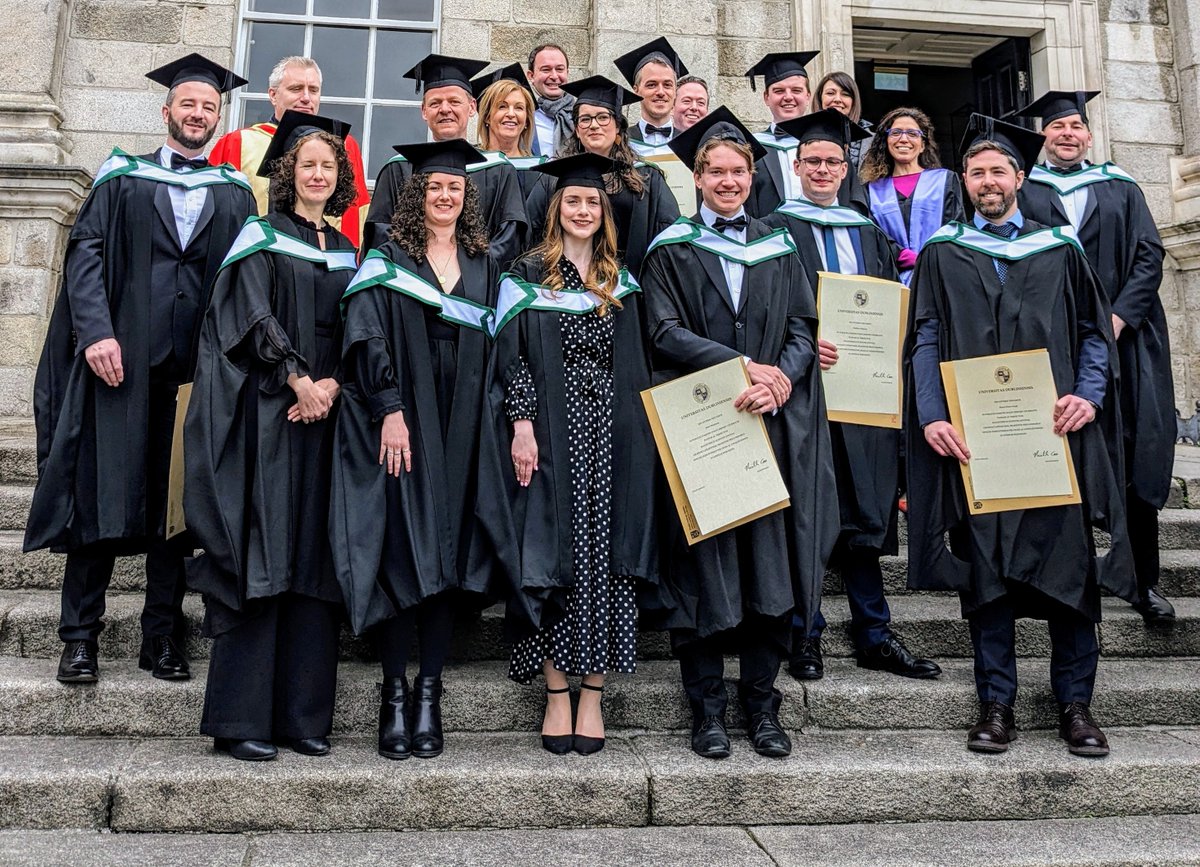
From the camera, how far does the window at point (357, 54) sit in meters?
7.54

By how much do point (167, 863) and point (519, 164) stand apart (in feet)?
9.94

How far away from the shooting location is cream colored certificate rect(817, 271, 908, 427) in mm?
3947

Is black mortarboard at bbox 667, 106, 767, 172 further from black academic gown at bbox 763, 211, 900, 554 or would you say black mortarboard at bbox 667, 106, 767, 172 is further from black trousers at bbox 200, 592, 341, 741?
black trousers at bbox 200, 592, 341, 741

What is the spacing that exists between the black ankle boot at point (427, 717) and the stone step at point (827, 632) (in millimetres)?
529

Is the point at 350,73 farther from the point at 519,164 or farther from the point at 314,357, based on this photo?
the point at 314,357

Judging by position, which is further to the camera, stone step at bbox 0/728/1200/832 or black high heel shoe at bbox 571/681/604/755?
black high heel shoe at bbox 571/681/604/755

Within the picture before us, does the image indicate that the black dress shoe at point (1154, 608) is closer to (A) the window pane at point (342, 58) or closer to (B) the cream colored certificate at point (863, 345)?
(B) the cream colored certificate at point (863, 345)

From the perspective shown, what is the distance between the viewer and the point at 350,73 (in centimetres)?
766

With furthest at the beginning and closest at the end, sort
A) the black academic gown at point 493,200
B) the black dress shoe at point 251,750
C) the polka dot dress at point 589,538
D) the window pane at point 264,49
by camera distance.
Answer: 1. the window pane at point 264,49
2. the black academic gown at point 493,200
3. the polka dot dress at point 589,538
4. the black dress shoe at point 251,750

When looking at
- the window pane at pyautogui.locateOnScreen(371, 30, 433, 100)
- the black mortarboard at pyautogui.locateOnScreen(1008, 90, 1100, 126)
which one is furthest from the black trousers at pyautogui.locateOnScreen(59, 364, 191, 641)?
the window pane at pyautogui.locateOnScreen(371, 30, 433, 100)

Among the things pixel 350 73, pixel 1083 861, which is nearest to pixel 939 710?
pixel 1083 861

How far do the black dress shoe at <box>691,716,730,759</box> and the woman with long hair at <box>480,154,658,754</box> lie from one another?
0.33m

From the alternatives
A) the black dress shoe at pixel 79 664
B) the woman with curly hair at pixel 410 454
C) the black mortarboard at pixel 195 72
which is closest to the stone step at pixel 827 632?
the black dress shoe at pixel 79 664

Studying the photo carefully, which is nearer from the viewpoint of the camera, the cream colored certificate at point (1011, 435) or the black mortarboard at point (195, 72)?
the cream colored certificate at point (1011, 435)
